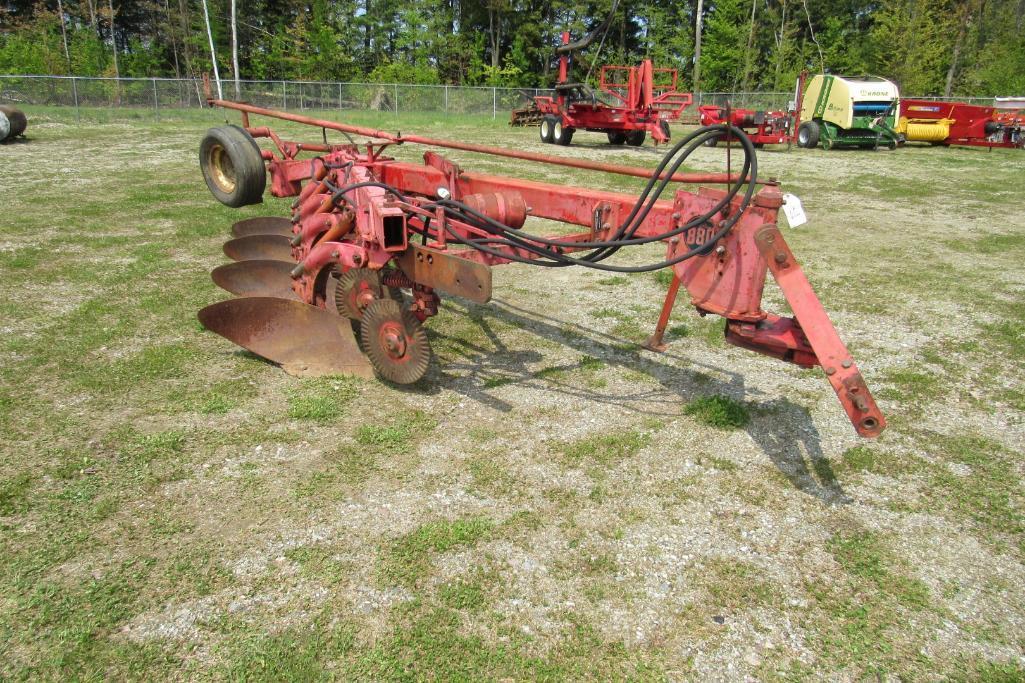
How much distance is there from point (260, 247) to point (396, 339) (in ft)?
9.65

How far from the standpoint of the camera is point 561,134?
2084 centimetres

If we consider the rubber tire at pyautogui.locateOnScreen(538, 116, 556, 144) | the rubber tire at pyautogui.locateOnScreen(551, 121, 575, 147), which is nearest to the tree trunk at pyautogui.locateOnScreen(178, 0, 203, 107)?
the rubber tire at pyautogui.locateOnScreen(538, 116, 556, 144)

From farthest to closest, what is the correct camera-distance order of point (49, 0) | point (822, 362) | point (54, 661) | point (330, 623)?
point (49, 0) → point (822, 362) → point (330, 623) → point (54, 661)

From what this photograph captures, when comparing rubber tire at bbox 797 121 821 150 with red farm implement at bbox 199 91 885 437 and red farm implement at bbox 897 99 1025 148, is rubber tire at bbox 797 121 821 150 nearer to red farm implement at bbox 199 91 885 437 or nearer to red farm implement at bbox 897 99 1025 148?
red farm implement at bbox 897 99 1025 148

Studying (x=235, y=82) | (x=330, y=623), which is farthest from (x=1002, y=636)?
(x=235, y=82)

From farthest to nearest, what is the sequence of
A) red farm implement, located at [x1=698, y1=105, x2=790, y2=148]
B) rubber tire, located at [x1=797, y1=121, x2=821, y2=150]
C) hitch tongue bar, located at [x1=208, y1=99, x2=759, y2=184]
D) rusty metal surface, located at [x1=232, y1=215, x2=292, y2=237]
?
rubber tire, located at [x1=797, y1=121, x2=821, y2=150]
red farm implement, located at [x1=698, y1=105, x2=790, y2=148]
rusty metal surface, located at [x1=232, y1=215, x2=292, y2=237]
hitch tongue bar, located at [x1=208, y1=99, x2=759, y2=184]

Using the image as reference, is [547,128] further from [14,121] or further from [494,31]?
[494,31]

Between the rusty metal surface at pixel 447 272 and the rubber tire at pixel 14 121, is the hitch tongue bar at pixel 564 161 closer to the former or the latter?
the rusty metal surface at pixel 447 272

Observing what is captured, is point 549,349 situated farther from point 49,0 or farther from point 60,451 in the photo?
point 49,0

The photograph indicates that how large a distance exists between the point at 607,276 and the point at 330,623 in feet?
17.7

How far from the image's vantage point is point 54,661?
8.06 ft

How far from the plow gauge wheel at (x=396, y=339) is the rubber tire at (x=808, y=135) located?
66.5 feet

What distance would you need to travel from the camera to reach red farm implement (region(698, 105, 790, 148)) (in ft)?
63.1

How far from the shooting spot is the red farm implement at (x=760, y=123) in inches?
757
